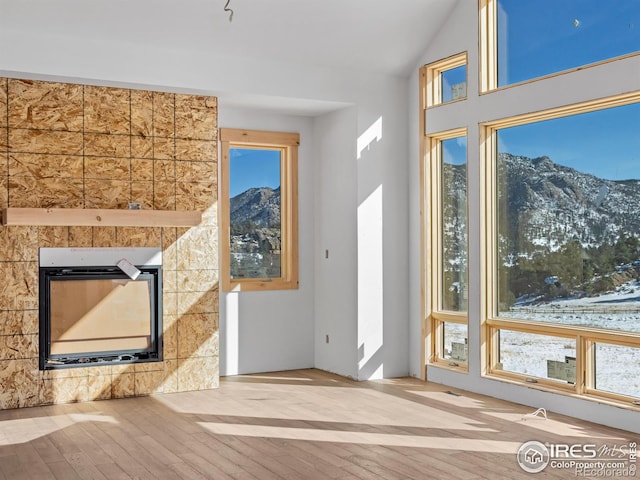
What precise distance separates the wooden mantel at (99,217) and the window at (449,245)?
7.71ft

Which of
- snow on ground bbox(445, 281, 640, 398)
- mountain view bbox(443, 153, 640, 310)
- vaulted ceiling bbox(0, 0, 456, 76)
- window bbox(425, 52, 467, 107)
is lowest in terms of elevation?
snow on ground bbox(445, 281, 640, 398)

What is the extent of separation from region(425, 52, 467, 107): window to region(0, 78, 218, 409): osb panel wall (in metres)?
2.14

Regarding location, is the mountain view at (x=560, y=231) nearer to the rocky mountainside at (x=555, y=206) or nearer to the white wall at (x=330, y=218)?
the rocky mountainside at (x=555, y=206)

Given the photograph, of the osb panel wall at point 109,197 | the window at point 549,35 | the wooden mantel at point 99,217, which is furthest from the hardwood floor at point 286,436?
the window at point 549,35

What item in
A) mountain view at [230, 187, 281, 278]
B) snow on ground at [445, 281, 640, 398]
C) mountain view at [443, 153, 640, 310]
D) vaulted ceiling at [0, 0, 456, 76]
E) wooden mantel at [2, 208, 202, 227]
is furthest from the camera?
mountain view at [230, 187, 281, 278]

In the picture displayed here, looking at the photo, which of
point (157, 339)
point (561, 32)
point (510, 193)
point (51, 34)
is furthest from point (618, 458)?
point (51, 34)

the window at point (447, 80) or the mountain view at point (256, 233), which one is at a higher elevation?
the window at point (447, 80)

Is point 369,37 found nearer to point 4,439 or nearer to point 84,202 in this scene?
point 84,202

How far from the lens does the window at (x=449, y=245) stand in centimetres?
705

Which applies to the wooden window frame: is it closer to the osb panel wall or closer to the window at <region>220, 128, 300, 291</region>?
the window at <region>220, 128, 300, 291</region>

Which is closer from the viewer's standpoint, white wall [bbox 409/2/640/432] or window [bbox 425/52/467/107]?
white wall [bbox 409/2/640/432]

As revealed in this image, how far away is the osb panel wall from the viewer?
6.17 metres

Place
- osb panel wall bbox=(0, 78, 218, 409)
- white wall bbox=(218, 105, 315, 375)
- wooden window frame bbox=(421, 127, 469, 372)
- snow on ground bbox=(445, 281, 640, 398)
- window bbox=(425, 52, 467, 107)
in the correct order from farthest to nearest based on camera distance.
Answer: white wall bbox=(218, 105, 315, 375) → wooden window frame bbox=(421, 127, 469, 372) → window bbox=(425, 52, 467, 107) → osb panel wall bbox=(0, 78, 218, 409) → snow on ground bbox=(445, 281, 640, 398)

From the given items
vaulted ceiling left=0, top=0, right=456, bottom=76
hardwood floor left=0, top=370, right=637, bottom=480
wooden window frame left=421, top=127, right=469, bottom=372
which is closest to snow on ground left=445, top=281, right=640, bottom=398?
hardwood floor left=0, top=370, right=637, bottom=480
